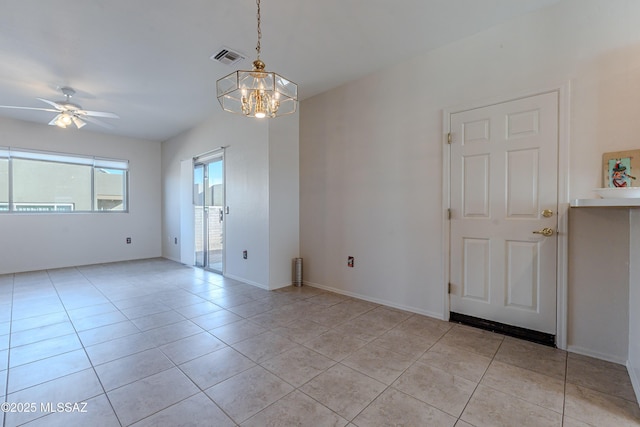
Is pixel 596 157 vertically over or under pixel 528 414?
over

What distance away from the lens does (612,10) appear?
206 cm

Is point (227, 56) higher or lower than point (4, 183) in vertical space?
higher

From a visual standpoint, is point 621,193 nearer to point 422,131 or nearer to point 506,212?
point 506,212

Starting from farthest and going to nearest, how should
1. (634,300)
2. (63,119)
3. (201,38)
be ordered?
1. (63,119)
2. (201,38)
3. (634,300)

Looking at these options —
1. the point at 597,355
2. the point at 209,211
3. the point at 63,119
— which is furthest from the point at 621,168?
the point at 63,119

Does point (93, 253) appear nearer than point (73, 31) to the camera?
No

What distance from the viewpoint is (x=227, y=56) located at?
9.65 feet

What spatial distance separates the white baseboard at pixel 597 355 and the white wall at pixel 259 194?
316 cm

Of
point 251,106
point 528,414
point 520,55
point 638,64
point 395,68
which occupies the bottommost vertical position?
point 528,414

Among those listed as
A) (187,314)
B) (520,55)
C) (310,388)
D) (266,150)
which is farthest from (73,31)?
(520,55)

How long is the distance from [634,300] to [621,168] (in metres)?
0.91

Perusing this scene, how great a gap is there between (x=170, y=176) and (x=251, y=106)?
505 centimetres

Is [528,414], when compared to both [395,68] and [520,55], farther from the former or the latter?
[395,68]

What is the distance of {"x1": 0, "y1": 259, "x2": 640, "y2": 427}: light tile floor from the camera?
5.13 feet
